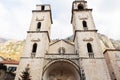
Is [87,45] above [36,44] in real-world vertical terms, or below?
below

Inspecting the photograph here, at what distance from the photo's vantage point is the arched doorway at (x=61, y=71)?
1989 cm

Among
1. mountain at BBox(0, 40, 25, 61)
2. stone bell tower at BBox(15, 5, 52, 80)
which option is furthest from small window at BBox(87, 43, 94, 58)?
mountain at BBox(0, 40, 25, 61)

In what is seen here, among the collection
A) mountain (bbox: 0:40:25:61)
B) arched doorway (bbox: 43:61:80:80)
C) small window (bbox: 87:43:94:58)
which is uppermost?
mountain (bbox: 0:40:25:61)

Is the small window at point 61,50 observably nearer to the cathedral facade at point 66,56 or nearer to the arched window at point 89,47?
the cathedral facade at point 66,56

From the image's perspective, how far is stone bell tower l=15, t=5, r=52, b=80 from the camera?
1869 cm

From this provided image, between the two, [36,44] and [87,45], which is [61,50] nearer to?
[36,44]

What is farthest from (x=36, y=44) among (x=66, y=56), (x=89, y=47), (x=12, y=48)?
(x=12, y=48)

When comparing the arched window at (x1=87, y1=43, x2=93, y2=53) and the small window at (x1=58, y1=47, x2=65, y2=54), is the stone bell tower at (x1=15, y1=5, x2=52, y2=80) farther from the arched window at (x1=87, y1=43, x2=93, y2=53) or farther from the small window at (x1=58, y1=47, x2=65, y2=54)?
the arched window at (x1=87, y1=43, x2=93, y2=53)

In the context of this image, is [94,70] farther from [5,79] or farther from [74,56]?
[5,79]

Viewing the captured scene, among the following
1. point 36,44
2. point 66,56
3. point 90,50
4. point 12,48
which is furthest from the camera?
point 12,48

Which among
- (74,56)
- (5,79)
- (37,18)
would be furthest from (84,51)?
(5,79)

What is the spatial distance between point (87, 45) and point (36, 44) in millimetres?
7637

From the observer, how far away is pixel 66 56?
20172mm

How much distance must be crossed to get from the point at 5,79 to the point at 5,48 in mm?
49213
